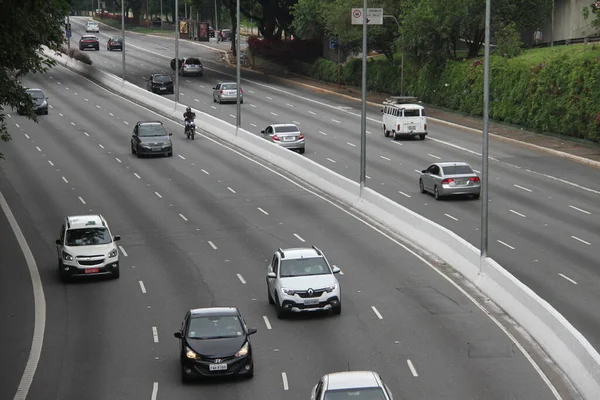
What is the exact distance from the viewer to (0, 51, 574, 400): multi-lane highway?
22.7 metres

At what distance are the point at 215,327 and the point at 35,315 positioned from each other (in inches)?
301

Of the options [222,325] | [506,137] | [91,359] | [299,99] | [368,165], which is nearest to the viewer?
[222,325]

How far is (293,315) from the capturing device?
27719 millimetres

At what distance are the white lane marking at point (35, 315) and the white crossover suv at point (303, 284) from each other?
5871mm

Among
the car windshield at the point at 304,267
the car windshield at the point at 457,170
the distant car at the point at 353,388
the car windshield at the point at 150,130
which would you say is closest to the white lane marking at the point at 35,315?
the car windshield at the point at 304,267

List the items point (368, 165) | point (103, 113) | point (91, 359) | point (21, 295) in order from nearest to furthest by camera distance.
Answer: point (91, 359) < point (21, 295) < point (368, 165) < point (103, 113)

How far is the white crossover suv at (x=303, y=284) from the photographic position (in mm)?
27094

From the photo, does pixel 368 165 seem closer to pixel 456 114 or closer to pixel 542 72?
pixel 542 72

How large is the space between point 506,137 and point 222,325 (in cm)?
4237

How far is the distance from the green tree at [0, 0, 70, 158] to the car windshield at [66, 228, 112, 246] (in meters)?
3.51

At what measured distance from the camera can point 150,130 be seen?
56906 mm

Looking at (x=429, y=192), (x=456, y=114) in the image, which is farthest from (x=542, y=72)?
(x=429, y=192)

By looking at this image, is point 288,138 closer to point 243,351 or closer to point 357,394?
point 243,351

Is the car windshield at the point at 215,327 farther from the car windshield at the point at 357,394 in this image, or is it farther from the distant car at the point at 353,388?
the car windshield at the point at 357,394
